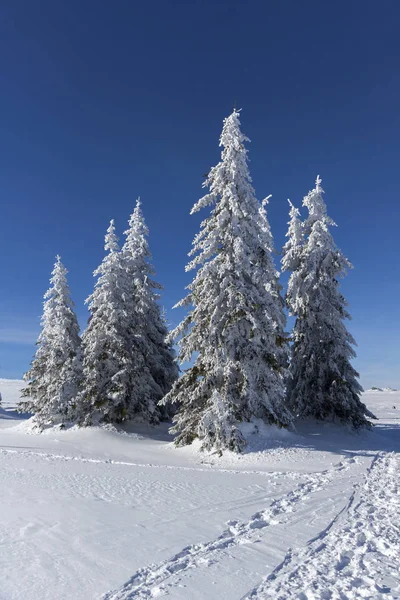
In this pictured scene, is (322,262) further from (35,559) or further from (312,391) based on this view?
(35,559)

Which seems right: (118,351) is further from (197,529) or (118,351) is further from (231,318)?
(197,529)

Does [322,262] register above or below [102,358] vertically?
above

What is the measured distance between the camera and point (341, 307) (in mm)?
23547

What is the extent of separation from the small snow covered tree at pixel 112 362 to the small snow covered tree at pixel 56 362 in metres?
1.18

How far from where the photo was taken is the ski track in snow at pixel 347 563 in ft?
15.8

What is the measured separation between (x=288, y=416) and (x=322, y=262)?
10109mm

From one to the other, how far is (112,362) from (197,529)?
1585 cm

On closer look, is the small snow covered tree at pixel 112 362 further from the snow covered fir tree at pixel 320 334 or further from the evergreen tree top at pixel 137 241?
the snow covered fir tree at pixel 320 334

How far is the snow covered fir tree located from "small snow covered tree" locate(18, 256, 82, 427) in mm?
13628

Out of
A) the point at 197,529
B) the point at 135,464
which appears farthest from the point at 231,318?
the point at 197,529

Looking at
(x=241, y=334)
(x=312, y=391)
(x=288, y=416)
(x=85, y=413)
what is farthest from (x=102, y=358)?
(x=312, y=391)

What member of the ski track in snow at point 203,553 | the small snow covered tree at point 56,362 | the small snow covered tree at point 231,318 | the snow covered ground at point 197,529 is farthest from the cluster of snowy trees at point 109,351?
the ski track in snow at point 203,553

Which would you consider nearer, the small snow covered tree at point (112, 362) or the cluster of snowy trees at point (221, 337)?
the cluster of snowy trees at point (221, 337)

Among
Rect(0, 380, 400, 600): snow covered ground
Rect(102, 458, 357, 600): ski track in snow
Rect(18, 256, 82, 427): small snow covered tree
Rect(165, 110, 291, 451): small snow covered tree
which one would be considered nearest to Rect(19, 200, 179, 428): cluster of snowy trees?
Rect(18, 256, 82, 427): small snow covered tree
